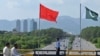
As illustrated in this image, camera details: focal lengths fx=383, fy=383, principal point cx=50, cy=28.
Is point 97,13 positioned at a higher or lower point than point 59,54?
higher

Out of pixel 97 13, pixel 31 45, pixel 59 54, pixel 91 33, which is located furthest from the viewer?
pixel 91 33

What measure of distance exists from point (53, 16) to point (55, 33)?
170 meters

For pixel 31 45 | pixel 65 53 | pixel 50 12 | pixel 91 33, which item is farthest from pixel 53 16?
pixel 91 33

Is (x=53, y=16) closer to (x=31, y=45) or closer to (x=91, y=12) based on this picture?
(x=91, y=12)

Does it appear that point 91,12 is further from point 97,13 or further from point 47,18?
point 47,18

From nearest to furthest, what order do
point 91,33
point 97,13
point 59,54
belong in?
point 59,54, point 97,13, point 91,33

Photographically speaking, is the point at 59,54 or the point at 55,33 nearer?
the point at 59,54

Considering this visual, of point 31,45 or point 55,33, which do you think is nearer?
point 31,45

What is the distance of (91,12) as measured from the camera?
31828mm

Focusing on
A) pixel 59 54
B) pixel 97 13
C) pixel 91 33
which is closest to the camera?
pixel 59 54

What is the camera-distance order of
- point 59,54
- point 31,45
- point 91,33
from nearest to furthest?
point 59,54
point 31,45
point 91,33

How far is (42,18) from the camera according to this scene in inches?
1109

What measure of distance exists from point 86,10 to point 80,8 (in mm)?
770

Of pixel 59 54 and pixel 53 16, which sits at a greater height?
pixel 53 16
